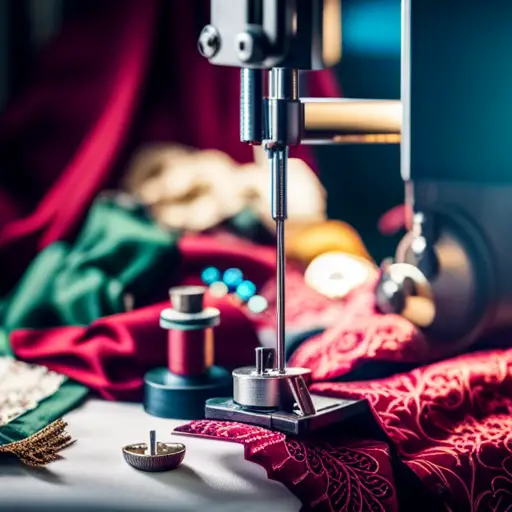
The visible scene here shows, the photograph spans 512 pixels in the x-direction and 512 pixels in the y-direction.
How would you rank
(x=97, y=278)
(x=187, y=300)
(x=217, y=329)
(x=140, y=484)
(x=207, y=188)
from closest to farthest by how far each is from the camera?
(x=140, y=484) < (x=187, y=300) < (x=217, y=329) < (x=97, y=278) < (x=207, y=188)

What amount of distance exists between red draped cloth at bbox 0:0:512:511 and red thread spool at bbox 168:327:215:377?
0.08m

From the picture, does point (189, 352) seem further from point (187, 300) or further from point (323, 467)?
point (323, 467)

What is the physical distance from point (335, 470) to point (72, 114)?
1026 millimetres

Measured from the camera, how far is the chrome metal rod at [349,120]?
0.99m

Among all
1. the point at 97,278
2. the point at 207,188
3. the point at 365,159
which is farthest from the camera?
the point at 365,159

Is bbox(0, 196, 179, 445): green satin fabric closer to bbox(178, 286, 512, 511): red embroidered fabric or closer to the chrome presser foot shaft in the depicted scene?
bbox(178, 286, 512, 511): red embroidered fabric

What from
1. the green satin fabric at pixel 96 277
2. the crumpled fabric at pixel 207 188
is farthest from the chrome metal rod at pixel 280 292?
the crumpled fabric at pixel 207 188

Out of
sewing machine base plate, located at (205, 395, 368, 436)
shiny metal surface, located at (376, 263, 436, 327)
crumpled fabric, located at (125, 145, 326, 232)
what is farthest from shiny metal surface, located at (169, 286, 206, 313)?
crumpled fabric, located at (125, 145, 326, 232)

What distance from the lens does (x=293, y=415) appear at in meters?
0.95

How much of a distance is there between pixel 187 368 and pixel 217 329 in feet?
0.39

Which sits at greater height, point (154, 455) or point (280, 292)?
point (280, 292)

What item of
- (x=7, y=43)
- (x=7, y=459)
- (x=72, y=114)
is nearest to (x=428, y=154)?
(x=7, y=459)

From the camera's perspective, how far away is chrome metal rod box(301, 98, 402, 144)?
39.1 inches

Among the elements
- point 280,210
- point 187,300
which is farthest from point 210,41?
point 187,300
